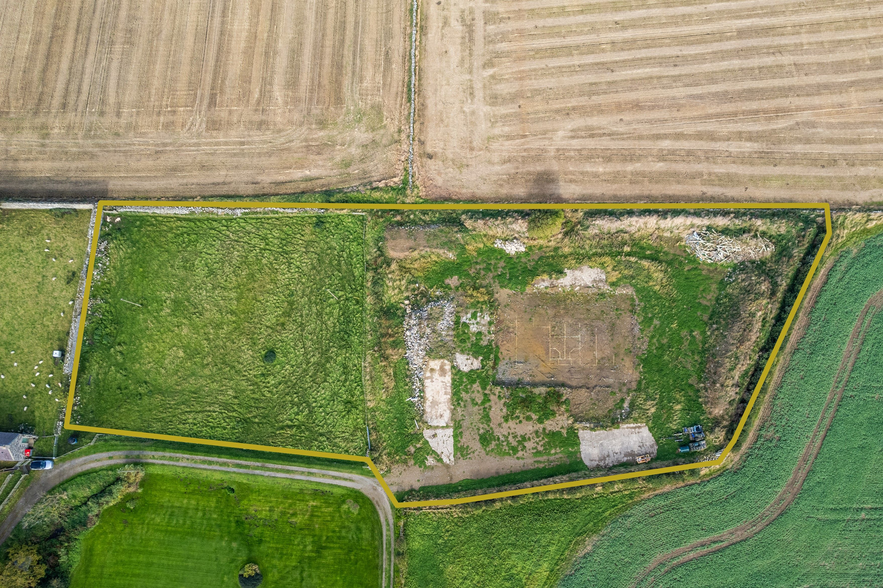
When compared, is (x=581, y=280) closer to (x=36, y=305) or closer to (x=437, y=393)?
(x=437, y=393)

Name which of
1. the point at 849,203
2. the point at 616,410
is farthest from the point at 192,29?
the point at 849,203

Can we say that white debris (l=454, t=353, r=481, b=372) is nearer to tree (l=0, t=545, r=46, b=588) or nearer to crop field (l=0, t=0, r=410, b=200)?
crop field (l=0, t=0, r=410, b=200)

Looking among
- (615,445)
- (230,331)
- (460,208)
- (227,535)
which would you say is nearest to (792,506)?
(615,445)

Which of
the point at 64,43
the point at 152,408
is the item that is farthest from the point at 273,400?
the point at 64,43

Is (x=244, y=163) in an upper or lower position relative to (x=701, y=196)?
upper

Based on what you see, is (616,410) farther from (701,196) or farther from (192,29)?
(192,29)

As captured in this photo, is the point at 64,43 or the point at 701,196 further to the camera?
the point at 64,43

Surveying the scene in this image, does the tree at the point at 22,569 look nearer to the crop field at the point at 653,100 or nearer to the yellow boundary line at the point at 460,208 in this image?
the yellow boundary line at the point at 460,208

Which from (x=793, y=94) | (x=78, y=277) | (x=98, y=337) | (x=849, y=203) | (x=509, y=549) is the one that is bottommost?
(x=509, y=549)
